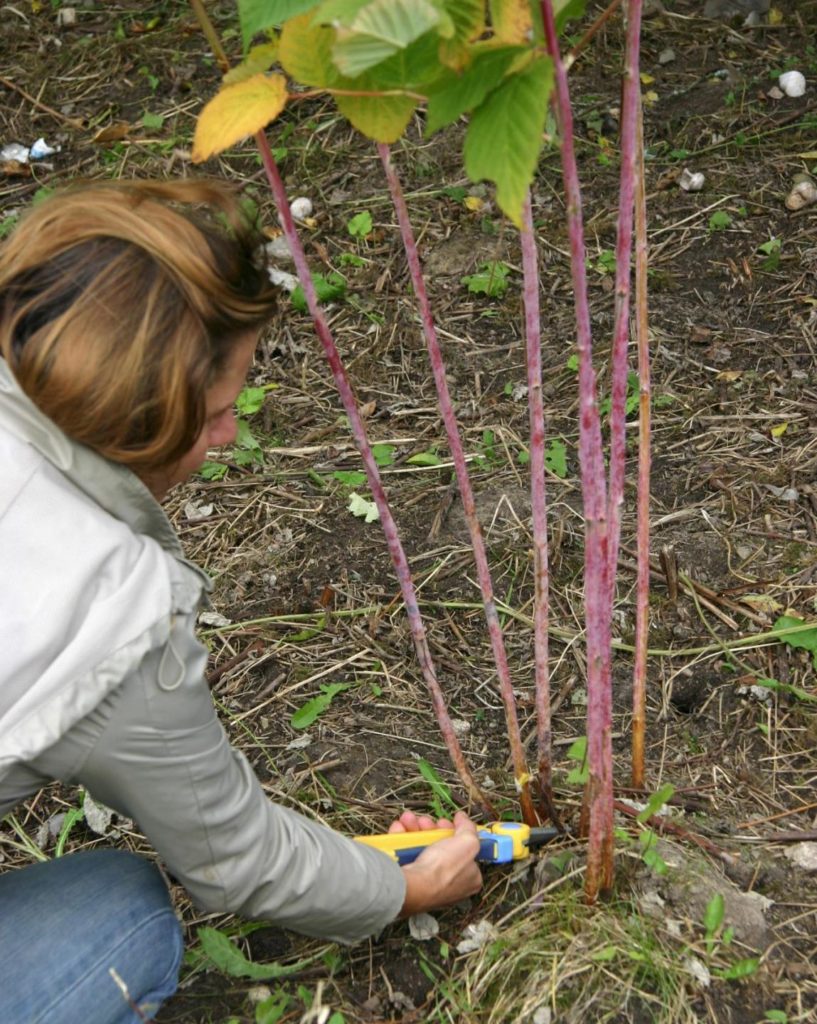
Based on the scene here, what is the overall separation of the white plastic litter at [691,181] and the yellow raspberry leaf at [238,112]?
2298 millimetres

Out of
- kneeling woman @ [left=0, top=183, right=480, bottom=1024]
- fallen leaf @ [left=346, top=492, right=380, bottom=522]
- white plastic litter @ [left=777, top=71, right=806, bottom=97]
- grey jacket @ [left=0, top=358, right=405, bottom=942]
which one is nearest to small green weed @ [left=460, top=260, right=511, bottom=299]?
fallen leaf @ [left=346, top=492, right=380, bottom=522]

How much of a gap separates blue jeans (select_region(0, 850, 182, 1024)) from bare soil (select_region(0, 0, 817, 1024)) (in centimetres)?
15

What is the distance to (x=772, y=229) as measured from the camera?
3.16m

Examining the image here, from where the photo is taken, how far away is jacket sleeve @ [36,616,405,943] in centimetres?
135

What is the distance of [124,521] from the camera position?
1.49m

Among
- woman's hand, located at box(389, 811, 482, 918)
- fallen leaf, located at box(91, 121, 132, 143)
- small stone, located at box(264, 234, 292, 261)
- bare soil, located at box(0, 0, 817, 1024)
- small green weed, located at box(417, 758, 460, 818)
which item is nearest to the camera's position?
woman's hand, located at box(389, 811, 482, 918)

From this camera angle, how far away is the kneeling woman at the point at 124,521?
52.1 inches

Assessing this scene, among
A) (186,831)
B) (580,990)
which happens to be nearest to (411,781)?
(580,990)

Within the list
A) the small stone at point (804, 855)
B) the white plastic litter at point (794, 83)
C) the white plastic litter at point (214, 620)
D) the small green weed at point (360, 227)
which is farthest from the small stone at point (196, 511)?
the white plastic litter at point (794, 83)

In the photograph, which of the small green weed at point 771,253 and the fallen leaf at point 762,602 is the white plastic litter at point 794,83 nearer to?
the small green weed at point 771,253

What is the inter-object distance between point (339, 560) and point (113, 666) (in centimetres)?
126

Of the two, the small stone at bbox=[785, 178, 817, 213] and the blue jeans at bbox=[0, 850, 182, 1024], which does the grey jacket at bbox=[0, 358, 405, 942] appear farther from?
the small stone at bbox=[785, 178, 817, 213]

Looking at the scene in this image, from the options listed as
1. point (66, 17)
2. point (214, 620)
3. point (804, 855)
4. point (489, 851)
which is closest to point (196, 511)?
point (214, 620)

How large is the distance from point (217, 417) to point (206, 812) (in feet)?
1.56
